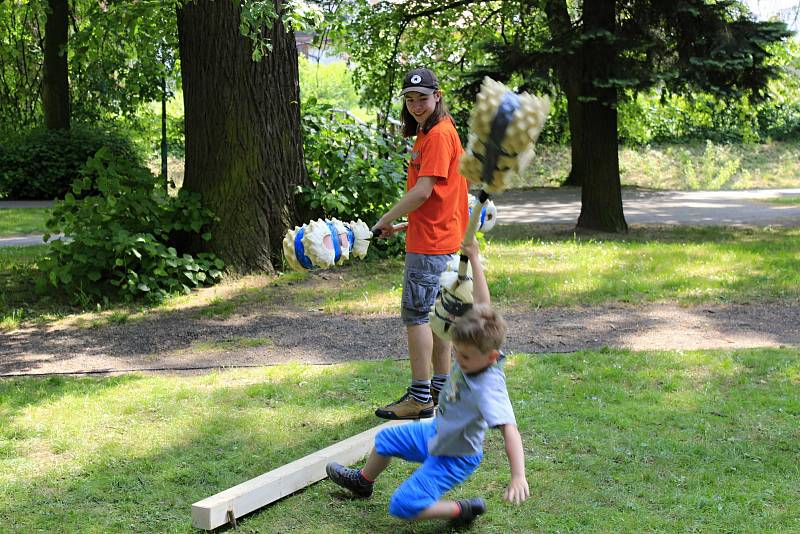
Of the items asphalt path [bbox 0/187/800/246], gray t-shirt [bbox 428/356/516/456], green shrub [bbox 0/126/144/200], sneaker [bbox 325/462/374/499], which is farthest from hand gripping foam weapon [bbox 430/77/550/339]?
green shrub [bbox 0/126/144/200]

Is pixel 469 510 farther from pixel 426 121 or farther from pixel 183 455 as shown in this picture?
pixel 426 121

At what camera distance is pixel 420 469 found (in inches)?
151

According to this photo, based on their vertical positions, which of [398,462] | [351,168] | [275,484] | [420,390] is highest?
[351,168]

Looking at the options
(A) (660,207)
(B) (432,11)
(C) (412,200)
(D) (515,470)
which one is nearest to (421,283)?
(C) (412,200)

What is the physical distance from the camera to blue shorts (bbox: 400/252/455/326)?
504 cm

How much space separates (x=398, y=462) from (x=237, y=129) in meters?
5.27

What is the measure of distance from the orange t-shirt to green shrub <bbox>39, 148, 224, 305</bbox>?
14.2ft

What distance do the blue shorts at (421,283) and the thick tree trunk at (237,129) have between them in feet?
14.5

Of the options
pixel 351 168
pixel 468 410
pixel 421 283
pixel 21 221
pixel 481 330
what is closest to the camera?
pixel 481 330

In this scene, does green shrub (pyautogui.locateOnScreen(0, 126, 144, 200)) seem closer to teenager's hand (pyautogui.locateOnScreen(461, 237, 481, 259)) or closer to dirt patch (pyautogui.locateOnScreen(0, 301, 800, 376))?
dirt patch (pyautogui.locateOnScreen(0, 301, 800, 376))

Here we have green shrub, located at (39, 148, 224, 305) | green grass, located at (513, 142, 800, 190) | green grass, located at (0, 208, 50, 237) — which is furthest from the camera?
green grass, located at (513, 142, 800, 190)

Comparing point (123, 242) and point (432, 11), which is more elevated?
point (432, 11)

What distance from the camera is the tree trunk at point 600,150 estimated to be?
Result: 12.1 meters

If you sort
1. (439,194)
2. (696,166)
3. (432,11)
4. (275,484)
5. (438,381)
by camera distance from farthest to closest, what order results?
(696,166) → (432,11) → (438,381) → (439,194) → (275,484)
